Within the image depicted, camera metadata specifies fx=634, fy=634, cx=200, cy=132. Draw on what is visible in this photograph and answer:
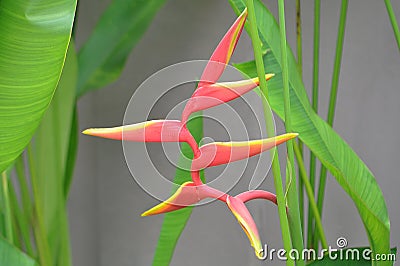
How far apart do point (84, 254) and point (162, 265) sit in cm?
63

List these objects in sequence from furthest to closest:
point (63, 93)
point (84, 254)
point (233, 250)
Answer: point (84, 254) → point (233, 250) → point (63, 93)

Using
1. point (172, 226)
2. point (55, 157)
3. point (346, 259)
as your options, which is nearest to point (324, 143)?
point (346, 259)

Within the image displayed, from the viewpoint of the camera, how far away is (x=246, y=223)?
326mm

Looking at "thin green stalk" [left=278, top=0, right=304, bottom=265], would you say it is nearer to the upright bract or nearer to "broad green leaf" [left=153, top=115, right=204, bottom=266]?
the upright bract

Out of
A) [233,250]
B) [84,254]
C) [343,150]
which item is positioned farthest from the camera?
[84,254]

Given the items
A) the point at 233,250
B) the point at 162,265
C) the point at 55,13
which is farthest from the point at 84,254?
the point at 55,13

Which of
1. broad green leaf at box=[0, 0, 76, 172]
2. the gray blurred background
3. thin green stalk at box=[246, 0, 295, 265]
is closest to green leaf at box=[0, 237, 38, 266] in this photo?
broad green leaf at box=[0, 0, 76, 172]

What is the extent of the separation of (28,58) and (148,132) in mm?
122

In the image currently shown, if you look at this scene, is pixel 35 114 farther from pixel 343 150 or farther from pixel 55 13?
pixel 343 150

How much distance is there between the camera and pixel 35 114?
42cm

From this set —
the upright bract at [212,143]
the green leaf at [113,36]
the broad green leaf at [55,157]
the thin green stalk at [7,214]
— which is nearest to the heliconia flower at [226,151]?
the upright bract at [212,143]

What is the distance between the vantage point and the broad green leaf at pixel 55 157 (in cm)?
84

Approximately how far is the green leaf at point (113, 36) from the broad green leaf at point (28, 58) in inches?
21.9

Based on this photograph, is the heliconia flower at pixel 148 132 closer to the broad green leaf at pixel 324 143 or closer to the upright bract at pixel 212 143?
the upright bract at pixel 212 143
